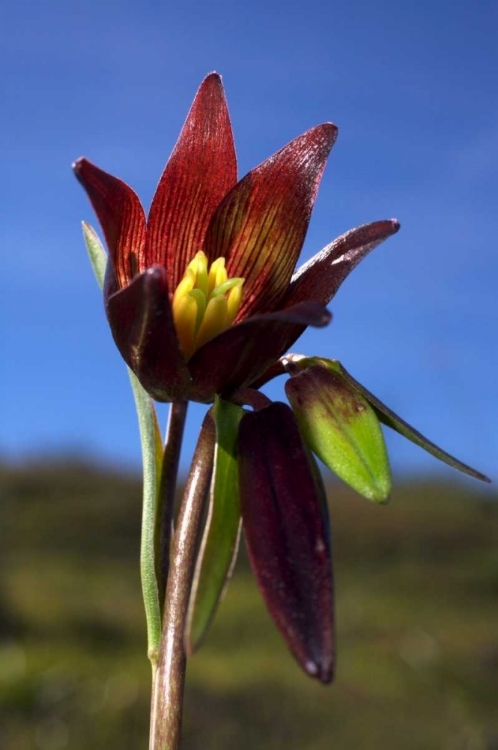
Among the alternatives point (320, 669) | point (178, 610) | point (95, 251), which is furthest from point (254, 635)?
point (320, 669)

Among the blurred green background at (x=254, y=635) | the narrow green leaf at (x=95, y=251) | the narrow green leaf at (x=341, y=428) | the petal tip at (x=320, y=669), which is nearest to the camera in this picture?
the petal tip at (x=320, y=669)

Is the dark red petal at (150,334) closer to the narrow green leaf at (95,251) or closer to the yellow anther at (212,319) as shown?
the yellow anther at (212,319)

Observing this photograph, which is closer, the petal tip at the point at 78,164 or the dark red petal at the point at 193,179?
the petal tip at the point at 78,164

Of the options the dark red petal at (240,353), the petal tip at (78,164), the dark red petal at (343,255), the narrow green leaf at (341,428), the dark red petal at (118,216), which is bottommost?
the narrow green leaf at (341,428)

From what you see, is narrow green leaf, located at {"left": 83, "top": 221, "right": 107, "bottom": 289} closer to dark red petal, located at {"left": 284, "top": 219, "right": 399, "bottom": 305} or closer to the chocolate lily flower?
the chocolate lily flower

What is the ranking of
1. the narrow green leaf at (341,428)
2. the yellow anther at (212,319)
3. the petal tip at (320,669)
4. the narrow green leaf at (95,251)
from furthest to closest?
1. the narrow green leaf at (95,251)
2. the yellow anther at (212,319)
3. the narrow green leaf at (341,428)
4. the petal tip at (320,669)

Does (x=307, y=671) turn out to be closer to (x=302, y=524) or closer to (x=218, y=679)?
(x=302, y=524)

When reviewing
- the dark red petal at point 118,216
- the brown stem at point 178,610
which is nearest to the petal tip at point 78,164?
the dark red petal at point 118,216
